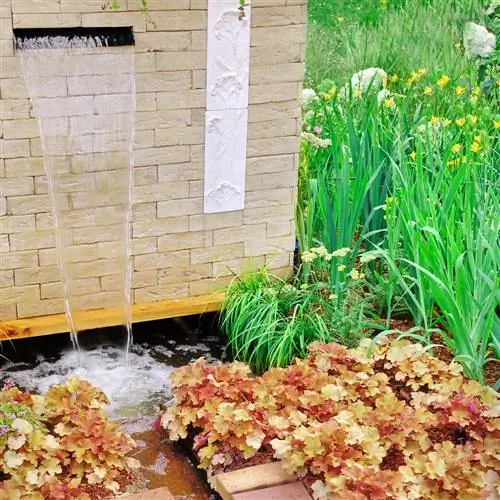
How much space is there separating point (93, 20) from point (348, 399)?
6.46ft

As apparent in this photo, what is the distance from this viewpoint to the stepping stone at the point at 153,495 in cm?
359

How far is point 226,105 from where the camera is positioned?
4711mm

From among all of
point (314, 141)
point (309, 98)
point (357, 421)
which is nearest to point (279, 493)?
point (357, 421)

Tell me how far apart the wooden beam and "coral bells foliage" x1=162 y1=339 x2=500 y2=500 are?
84 centimetres

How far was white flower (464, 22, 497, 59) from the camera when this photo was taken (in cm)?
738

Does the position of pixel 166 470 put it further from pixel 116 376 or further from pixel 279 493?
pixel 116 376

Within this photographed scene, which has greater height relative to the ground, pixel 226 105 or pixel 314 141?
pixel 226 105

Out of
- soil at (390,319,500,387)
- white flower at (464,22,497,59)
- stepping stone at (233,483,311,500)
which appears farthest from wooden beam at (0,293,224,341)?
white flower at (464,22,497,59)

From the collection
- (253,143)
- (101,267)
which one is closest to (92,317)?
(101,267)

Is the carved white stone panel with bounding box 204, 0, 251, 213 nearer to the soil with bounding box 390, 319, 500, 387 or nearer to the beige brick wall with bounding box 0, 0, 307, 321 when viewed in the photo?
the beige brick wall with bounding box 0, 0, 307, 321

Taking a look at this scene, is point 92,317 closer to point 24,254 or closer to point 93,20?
point 24,254

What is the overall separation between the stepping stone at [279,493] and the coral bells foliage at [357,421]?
5cm

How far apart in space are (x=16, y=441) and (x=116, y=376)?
4.09 feet

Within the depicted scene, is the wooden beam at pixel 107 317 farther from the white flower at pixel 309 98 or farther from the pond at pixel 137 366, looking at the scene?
the white flower at pixel 309 98
